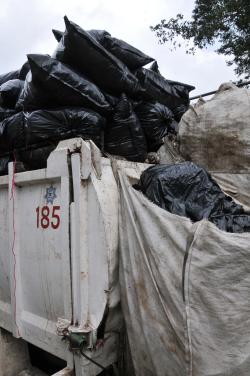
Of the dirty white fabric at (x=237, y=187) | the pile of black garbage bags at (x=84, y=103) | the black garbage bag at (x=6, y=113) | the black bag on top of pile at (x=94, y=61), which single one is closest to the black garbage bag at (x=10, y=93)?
the black garbage bag at (x=6, y=113)

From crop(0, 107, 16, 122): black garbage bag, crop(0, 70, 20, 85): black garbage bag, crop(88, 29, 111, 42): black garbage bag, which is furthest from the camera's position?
crop(0, 70, 20, 85): black garbage bag

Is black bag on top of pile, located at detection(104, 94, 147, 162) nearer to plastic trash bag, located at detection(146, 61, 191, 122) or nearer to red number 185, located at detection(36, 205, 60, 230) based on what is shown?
red number 185, located at detection(36, 205, 60, 230)

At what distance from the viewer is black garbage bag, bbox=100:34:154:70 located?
2324 millimetres

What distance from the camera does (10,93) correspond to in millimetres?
2543

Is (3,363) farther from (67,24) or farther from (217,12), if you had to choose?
(217,12)

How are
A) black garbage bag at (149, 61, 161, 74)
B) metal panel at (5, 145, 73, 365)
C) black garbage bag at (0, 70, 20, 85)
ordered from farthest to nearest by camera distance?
black garbage bag at (0, 70, 20, 85), black garbage bag at (149, 61, 161, 74), metal panel at (5, 145, 73, 365)

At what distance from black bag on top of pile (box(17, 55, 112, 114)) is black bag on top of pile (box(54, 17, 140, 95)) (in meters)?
0.07

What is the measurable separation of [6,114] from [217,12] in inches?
298

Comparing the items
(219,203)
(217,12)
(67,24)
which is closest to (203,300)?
(219,203)

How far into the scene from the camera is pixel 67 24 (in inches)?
77.6

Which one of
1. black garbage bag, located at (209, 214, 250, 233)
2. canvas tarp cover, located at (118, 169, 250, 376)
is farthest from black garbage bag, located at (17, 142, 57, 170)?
black garbage bag, located at (209, 214, 250, 233)

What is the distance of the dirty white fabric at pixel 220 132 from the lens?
6.80ft

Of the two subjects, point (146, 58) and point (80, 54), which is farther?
point (146, 58)

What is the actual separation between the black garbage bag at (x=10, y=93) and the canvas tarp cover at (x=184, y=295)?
1469mm
